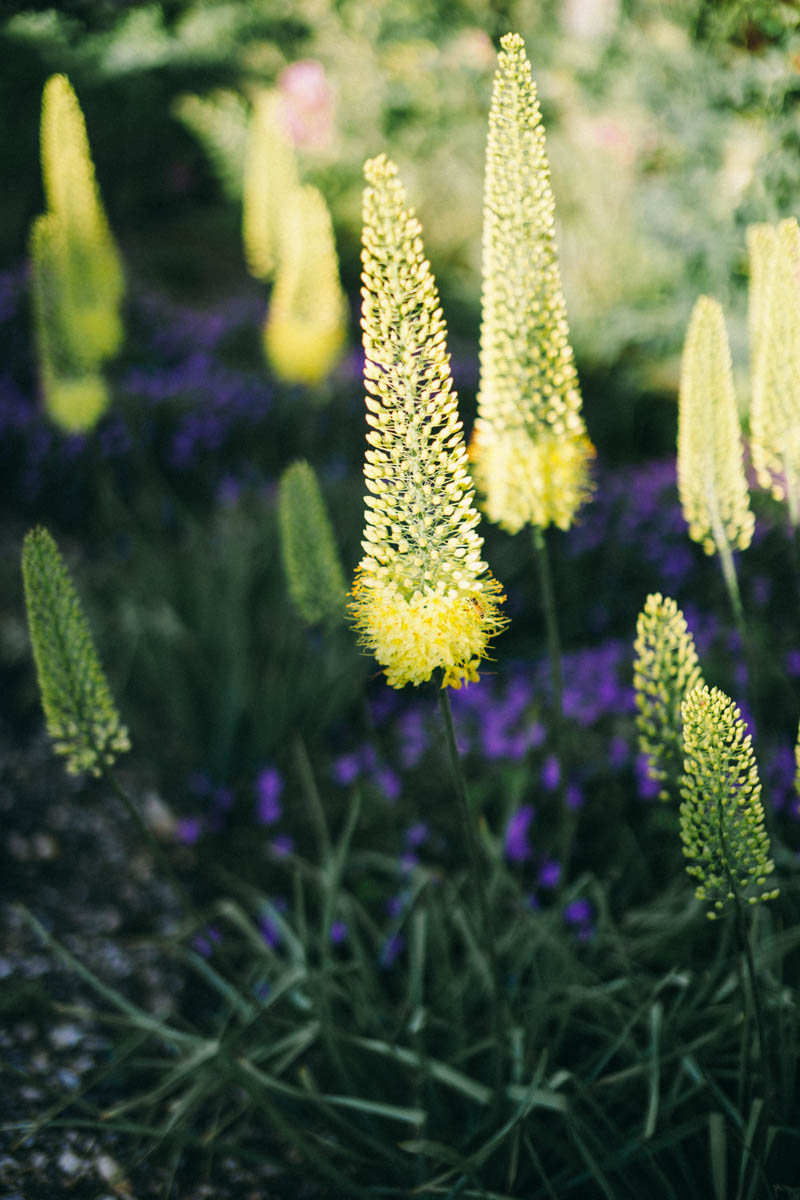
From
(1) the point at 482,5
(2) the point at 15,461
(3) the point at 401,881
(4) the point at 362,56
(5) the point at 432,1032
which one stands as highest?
(4) the point at 362,56

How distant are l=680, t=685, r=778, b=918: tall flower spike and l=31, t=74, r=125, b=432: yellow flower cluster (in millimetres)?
2656

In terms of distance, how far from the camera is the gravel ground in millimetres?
1707

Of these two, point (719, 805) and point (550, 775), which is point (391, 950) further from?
point (719, 805)

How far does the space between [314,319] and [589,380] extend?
131 inches

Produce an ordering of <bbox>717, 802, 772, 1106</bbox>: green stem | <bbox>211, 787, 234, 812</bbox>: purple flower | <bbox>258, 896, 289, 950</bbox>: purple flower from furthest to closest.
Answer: <bbox>211, 787, 234, 812</bbox>: purple flower, <bbox>258, 896, 289, 950</bbox>: purple flower, <bbox>717, 802, 772, 1106</bbox>: green stem

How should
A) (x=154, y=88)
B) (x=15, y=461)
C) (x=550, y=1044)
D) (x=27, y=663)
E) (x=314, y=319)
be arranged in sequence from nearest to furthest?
(x=550, y=1044), (x=314, y=319), (x=27, y=663), (x=15, y=461), (x=154, y=88)

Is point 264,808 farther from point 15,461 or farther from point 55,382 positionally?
point 15,461

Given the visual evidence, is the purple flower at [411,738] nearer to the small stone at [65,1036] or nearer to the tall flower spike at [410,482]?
the small stone at [65,1036]

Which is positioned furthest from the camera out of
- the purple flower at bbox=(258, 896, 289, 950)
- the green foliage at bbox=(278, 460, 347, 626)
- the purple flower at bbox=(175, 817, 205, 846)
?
the purple flower at bbox=(175, 817, 205, 846)

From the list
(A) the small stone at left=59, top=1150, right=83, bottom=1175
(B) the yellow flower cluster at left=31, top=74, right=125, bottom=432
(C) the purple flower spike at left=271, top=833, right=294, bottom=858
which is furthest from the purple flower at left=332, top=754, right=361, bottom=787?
(B) the yellow flower cluster at left=31, top=74, right=125, bottom=432

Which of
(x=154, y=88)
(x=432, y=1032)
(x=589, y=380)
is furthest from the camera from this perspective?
(x=154, y=88)

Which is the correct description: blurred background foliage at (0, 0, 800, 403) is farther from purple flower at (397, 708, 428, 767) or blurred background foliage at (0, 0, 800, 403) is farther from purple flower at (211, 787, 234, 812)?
purple flower at (211, 787, 234, 812)

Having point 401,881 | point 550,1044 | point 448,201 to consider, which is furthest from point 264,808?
point 448,201

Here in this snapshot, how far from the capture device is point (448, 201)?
8.95m
